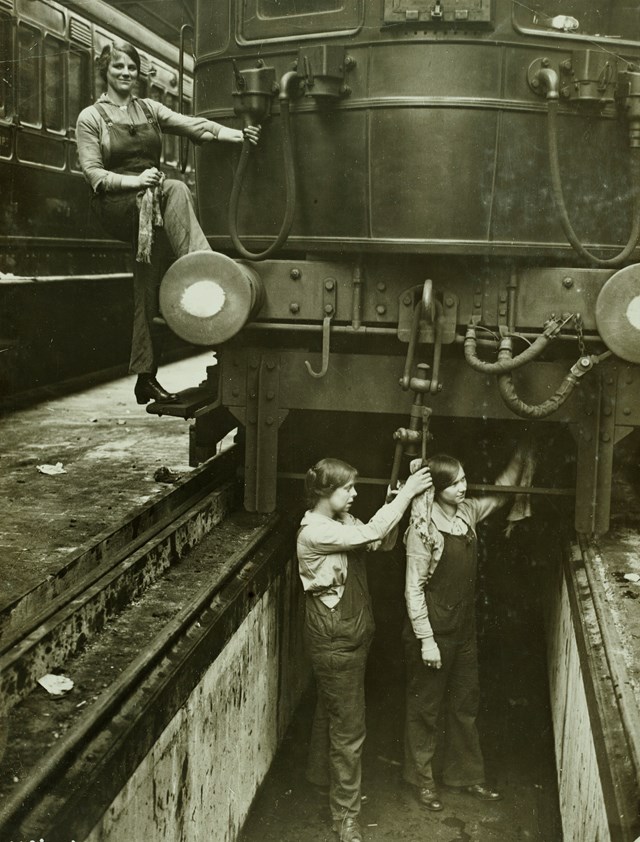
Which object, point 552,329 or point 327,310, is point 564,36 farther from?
point 327,310

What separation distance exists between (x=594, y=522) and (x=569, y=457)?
846 millimetres

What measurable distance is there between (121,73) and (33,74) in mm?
3610

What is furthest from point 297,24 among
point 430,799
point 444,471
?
point 430,799

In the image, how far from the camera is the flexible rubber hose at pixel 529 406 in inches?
174

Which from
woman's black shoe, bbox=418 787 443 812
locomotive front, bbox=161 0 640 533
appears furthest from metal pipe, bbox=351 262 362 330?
woman's black shoe, bbox=418 787 443 812

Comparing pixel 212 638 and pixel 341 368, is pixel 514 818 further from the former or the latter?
pixel 341 368

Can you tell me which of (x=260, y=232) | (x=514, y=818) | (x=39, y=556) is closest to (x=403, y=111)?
(x=260, y=232)

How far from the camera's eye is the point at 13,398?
8.21 metres

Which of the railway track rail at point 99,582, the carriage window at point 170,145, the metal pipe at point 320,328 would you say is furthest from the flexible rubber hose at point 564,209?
the carriage window at point 170,145

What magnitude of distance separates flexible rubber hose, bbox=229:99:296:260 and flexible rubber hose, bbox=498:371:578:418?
1256 mm

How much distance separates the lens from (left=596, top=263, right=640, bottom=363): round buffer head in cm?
427

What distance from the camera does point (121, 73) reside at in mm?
4926

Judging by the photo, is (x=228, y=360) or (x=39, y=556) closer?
(x=39, y=556)

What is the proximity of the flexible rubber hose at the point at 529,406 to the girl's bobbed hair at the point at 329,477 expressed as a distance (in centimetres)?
82
